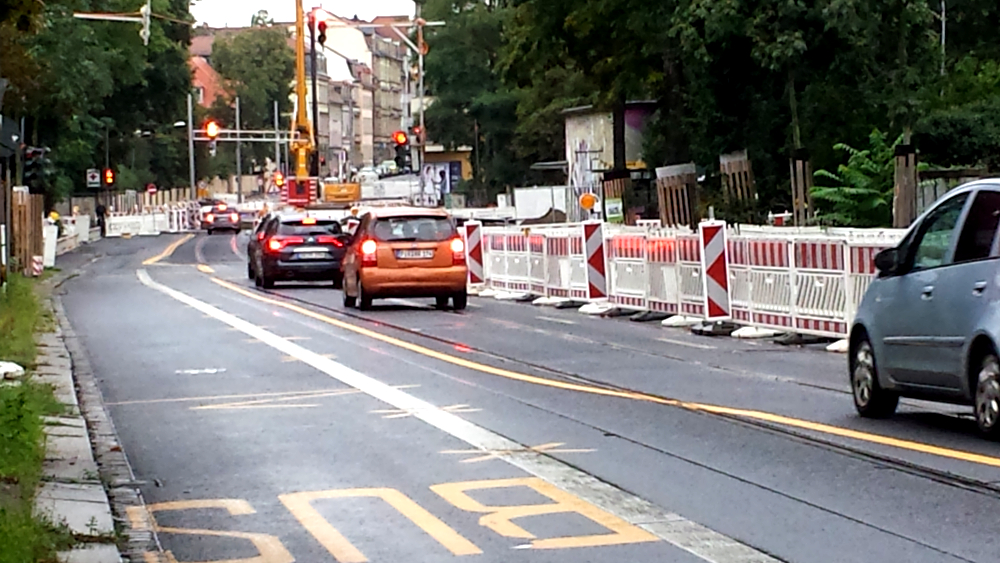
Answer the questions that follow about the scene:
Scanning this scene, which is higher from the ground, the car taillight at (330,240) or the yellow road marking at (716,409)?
Result: the car taillight at (330,240)

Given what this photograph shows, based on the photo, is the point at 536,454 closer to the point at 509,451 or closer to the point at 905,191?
the point at 509,451

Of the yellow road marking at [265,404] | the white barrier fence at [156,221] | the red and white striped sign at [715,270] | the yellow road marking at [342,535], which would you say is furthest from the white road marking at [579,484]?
the white barrier fence at [156,221]

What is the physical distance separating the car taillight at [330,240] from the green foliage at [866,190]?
377 inches

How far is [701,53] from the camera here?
39.3m

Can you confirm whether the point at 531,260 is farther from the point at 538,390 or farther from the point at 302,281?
the point at 538,390

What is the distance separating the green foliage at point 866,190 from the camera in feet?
118

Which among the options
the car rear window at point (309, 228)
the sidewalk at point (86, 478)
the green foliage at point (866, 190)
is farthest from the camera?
the car rear window at point (309, 228)

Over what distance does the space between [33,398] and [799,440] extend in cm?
570

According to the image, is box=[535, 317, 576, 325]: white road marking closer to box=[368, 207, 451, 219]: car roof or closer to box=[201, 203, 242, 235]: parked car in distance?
box=[368, 207, 451, 219]: car roof

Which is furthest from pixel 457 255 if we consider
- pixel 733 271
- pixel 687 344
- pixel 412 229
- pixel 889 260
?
pixel 889 260

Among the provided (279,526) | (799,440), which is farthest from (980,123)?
(279,526)

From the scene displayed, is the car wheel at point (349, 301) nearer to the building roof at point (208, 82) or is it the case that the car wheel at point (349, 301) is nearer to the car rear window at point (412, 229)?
the car rear window at point (412, 229)

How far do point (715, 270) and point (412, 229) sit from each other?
6597mm

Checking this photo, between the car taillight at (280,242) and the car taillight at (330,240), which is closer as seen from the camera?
the car taillight at (280,242)
